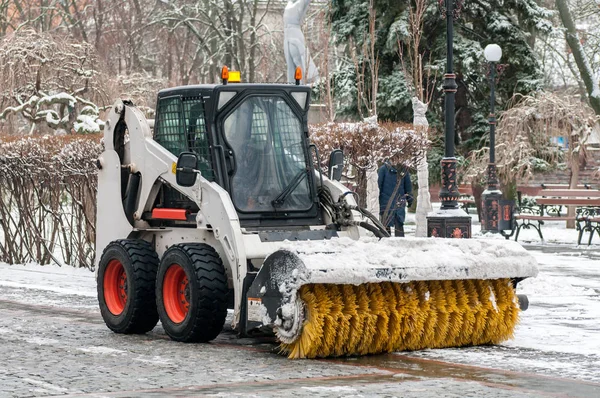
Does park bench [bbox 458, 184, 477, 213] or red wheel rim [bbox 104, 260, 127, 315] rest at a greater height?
park bench [bbox 458, 184, 477, 213]

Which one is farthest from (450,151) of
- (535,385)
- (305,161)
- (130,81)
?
(130,81)

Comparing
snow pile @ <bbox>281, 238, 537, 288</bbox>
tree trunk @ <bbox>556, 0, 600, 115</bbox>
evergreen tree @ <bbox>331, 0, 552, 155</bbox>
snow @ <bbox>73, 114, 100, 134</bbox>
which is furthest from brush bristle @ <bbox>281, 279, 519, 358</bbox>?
evergreen tree @ <bbox>331, 0, 552, 155</bbox>

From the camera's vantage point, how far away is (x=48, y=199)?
19578 millimetres

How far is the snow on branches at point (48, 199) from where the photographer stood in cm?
1800

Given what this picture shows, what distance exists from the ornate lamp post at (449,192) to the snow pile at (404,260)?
700cm

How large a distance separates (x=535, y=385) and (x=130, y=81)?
25.9 metres

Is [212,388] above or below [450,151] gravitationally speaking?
below

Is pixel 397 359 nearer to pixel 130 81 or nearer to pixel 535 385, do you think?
pixel 535 385

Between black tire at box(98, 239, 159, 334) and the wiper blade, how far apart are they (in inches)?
51.3

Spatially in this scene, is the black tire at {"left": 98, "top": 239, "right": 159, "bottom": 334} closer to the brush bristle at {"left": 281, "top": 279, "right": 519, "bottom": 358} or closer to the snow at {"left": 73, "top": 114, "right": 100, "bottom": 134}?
the brush bristle at {"left": 281, "top": 279, "right": 519, "bottom": 358}

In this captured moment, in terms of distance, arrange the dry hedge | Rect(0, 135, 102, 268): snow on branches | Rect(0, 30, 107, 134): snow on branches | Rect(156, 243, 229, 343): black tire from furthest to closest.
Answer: Rect(0, 30, 107, 134): snow on branches → Rect(0, 135, 102, 268): snow on branches → the dry hedge → Rect(156, 243, 229, 343): black tire

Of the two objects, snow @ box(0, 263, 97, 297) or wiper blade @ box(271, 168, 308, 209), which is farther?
snow @ box(0, 263, 97, 297)

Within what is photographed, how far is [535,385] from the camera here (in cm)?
873

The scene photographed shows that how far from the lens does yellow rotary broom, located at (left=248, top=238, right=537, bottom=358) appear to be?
384 inches
